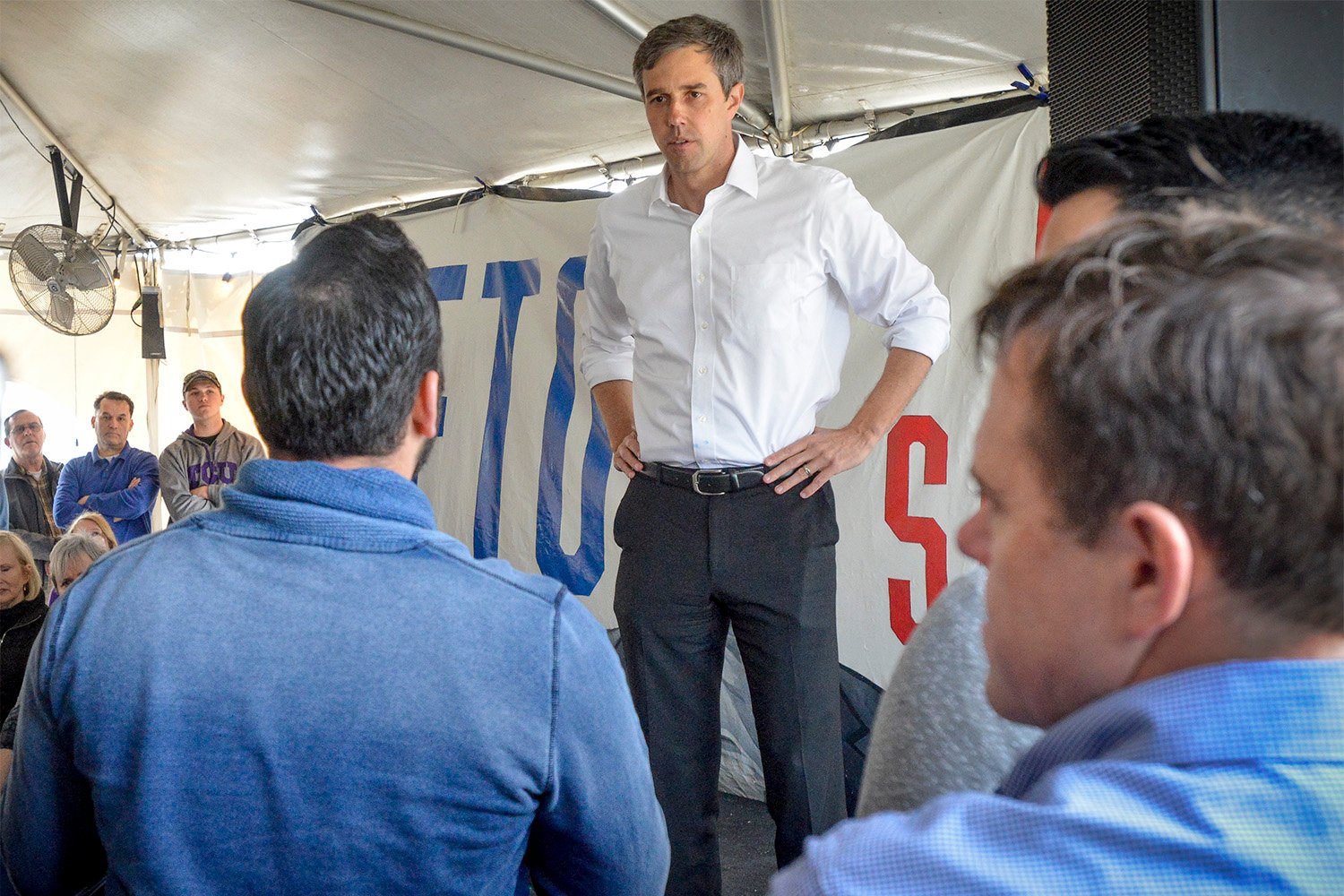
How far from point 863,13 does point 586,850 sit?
224 cm

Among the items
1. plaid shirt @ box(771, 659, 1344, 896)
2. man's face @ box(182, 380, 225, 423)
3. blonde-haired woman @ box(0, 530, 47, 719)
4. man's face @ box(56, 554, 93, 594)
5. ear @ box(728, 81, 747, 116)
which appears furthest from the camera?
man's face @ box(182, 380, 225, 423)

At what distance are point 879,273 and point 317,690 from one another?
156 cm

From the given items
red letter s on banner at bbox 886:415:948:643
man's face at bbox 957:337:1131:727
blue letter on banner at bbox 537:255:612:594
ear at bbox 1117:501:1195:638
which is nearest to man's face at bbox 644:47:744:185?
red letter s on banner at bbox 886:415:948:643

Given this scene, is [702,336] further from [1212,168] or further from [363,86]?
[363,86]

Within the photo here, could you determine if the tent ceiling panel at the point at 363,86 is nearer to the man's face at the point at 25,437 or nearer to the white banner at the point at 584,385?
the white banner at the point at 584,385

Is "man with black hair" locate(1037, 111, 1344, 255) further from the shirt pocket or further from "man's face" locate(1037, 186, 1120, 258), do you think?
the shirt pocket

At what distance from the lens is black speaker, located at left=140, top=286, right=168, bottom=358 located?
18.8 ft

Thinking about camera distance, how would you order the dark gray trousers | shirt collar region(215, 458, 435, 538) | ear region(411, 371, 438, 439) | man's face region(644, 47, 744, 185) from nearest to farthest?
shirt collar region(215, 458, 435, 538) → ear region(411, 371, 438, 439) → the dark gray trousers → man's face region(644, 47, 744, 185)

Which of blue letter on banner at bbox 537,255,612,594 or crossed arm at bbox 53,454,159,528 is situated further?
crossed arm at bbox 53,454,159,528

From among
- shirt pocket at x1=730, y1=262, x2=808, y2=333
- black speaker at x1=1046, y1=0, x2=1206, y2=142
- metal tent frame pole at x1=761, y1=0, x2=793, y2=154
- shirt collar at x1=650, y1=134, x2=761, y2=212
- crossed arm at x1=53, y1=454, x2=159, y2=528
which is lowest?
crossed arm at x1=53, y1=454, x2=159, y2=528

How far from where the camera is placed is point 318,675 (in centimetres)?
90

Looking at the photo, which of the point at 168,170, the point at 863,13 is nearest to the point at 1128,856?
the point at 863,13

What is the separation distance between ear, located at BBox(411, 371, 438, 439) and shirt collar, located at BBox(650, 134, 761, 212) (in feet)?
3.87

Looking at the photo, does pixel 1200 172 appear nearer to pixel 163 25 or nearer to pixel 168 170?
pixel 163 25
